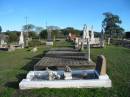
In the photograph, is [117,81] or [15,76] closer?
[117,81]

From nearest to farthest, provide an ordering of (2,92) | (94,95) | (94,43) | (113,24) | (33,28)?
(94,95) < (2,92) < (94,43) < (113,24) < (33,28)

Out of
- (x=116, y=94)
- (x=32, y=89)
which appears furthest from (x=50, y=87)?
(x=116, y=94)

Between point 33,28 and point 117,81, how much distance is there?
8359cm

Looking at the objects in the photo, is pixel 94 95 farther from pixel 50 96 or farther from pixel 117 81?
pixel 117 81

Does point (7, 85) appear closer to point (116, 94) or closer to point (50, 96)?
point (50, 96)

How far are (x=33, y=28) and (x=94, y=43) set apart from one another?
200 feet

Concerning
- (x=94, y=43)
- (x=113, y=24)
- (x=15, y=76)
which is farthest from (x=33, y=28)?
(x=15, y=76)

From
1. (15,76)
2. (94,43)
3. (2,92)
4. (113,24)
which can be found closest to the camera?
(2,92)

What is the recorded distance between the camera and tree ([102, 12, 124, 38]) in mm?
69312

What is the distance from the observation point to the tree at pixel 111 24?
69312mm

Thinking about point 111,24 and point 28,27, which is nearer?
point 111,24

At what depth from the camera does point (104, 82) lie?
28.1 feet

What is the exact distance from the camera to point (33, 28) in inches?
3617

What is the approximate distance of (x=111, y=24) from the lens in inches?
2729
